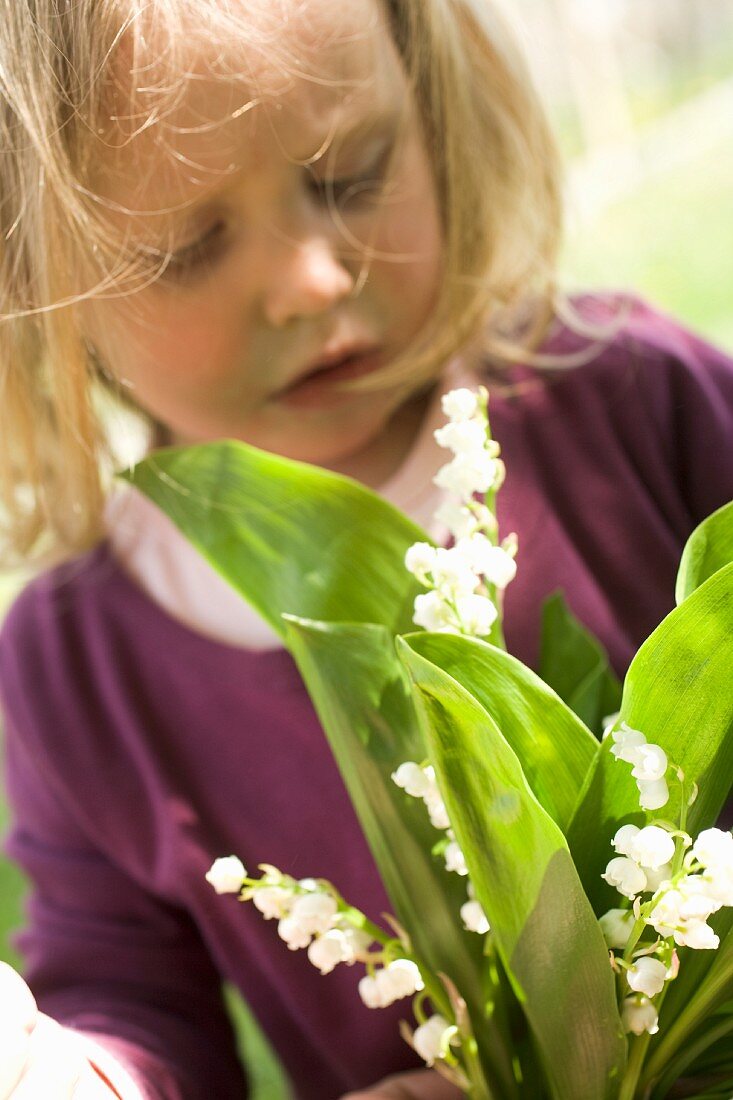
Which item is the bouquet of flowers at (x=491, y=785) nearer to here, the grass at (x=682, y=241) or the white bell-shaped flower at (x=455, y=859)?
the white bell-shaped flower at (x=455, y=859)

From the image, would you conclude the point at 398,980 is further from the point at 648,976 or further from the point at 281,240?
the point at 281,240

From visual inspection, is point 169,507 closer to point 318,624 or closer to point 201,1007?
point 318,624

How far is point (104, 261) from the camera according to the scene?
478 mm

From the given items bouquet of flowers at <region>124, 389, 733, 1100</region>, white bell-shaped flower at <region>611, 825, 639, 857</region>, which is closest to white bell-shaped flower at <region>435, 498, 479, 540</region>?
bouquet of flowers at <region>124, 389, 733, 1100</region>

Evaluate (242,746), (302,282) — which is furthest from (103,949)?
(302,282)

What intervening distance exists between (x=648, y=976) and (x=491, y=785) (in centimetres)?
7

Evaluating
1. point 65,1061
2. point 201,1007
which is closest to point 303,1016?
point 201,1007

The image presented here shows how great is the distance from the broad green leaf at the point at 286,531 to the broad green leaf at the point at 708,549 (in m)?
0.09

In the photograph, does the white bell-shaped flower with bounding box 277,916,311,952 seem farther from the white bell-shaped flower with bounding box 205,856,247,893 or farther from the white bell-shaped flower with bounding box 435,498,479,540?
the white bell-shaped flower with bounding box 435,498,479,540

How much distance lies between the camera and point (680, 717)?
36cm

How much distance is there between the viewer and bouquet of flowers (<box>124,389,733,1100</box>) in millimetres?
354

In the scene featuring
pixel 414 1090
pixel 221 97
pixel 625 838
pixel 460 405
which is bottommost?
pixel 414 1090

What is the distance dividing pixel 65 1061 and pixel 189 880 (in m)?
0.28

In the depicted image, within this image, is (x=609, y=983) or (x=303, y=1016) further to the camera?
(x=303, y=1016)
